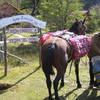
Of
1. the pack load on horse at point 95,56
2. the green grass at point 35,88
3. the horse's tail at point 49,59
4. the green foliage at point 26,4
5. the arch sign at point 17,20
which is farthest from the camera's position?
the green foliage at point 26,4

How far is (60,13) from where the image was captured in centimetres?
1977

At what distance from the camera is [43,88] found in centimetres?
709

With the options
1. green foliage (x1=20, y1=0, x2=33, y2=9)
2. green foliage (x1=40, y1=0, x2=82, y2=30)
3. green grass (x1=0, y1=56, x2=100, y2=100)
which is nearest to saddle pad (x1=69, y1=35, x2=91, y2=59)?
green grass (x1=0, y1=56, x2=100, y2=100)

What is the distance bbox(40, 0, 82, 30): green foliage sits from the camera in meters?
19.7

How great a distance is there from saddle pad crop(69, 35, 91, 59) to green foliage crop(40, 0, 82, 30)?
508 inches

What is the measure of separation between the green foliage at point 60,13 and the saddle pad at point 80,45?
1289cm

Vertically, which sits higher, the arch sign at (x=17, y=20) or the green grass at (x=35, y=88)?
the arch sign at (x=17, y=20)


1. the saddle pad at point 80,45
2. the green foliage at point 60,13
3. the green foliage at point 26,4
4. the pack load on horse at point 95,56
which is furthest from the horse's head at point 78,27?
the green foliage at point 26,4

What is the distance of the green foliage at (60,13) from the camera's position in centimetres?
1966

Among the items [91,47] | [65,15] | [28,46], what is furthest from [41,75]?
[65,15]

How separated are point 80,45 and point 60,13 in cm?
1362

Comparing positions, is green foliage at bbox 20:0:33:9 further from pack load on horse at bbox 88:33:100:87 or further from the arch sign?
pack load on horse at bbox 88:33:100:87

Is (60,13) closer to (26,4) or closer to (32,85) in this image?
(32,85)

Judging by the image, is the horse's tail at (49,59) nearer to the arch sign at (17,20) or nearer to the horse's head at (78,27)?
the horse's head at (78,27)
